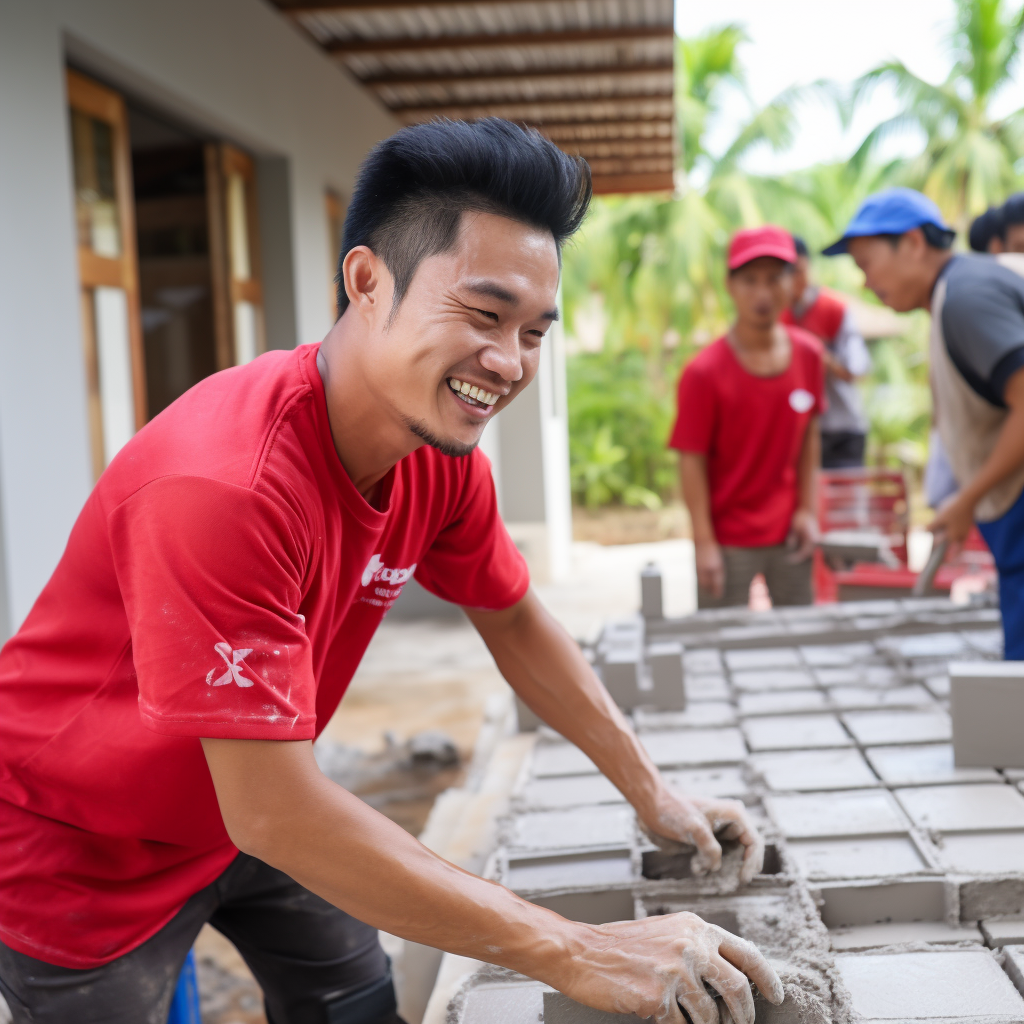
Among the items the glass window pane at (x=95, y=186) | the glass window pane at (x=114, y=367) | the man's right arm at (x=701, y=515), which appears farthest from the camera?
the man's right arm at (x=701, y=515)

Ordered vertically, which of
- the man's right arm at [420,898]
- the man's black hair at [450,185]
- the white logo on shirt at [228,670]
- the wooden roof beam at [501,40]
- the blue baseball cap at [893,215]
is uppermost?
the wooden roof beam at [501,40]

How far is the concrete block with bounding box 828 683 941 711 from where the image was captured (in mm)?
3053

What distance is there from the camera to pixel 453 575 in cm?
199

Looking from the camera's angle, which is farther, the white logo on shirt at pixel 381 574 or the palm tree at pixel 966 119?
the palm tree at pixel 966 119

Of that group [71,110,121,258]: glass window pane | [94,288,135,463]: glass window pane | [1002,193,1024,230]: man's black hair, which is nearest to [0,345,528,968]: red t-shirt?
[94,288,135,463]: glass window pane

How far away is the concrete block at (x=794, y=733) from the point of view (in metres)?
2.78

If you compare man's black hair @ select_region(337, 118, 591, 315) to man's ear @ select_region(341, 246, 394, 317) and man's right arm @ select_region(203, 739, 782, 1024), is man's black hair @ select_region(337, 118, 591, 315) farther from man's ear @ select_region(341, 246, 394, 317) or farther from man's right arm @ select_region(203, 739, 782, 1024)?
man's right arm @ select_region(203, 739, 782, 1024)

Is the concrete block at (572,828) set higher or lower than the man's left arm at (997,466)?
lower

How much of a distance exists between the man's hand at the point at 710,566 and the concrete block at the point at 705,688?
102 cm

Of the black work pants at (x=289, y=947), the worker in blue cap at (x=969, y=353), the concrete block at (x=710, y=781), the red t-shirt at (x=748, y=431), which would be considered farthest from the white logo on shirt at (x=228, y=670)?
the red t-shirt at (x=748, y=431)

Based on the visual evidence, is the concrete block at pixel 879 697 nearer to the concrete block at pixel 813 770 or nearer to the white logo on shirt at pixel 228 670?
the concrete block at pixel 813 770

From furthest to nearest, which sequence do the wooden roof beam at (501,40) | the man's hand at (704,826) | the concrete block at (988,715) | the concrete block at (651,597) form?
the wooden roof beam at (501,40) < the concrete block at (651,597) < the concrete block at (988,715) < the man's hand at (704,826)

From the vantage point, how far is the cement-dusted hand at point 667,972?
52.1 inches

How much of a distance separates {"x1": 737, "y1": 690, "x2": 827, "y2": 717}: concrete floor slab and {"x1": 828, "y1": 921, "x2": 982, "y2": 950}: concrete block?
1.14 meters
